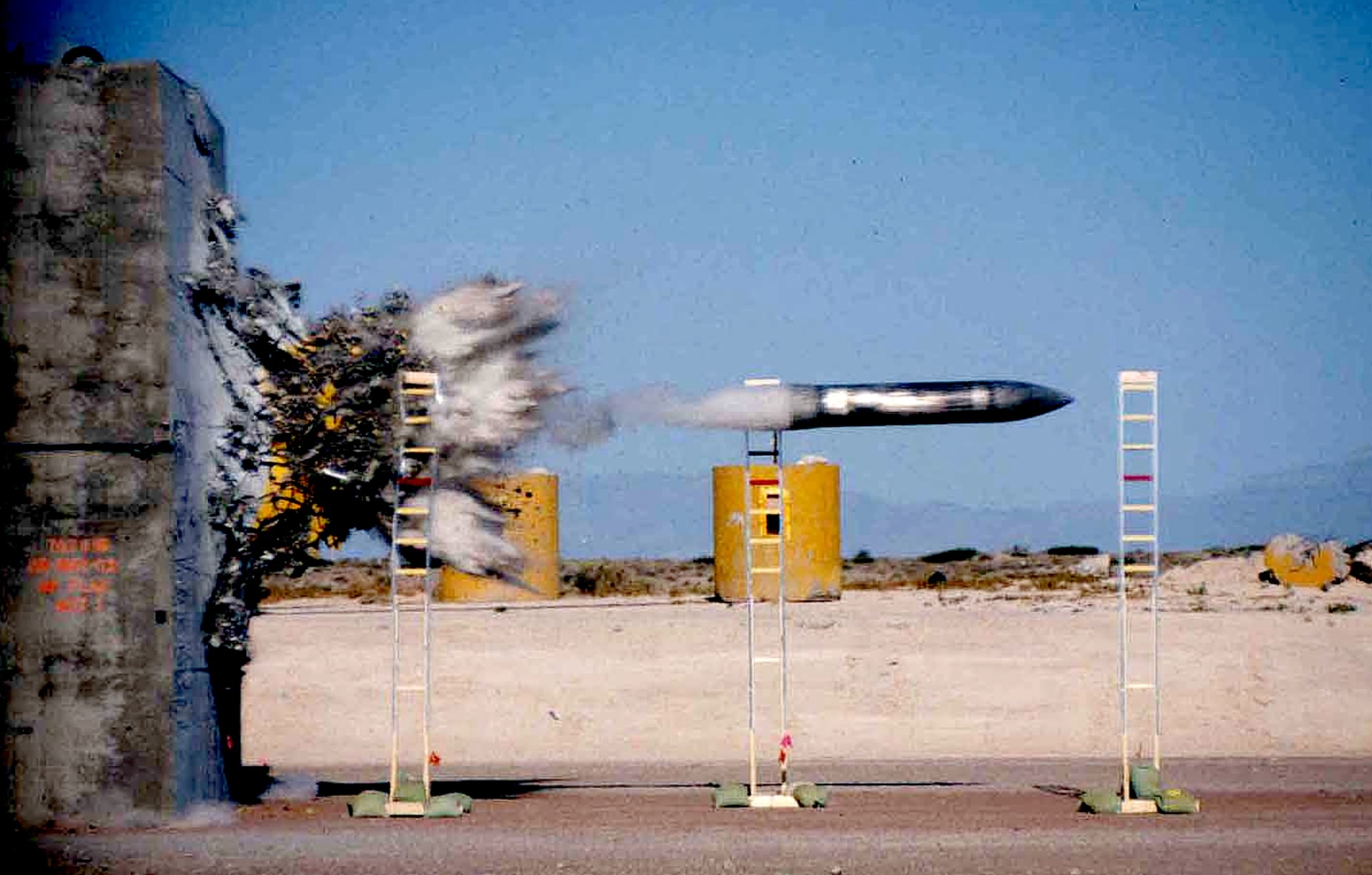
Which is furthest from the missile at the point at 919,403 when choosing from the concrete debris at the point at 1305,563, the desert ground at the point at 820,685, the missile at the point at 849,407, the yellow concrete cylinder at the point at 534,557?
the concrete debris at the point at 1305,563

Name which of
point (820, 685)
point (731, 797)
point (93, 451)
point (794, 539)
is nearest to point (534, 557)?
point (794, 539)

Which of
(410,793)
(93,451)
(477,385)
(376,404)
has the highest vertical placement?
(477,385)

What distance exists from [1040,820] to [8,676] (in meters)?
9.04

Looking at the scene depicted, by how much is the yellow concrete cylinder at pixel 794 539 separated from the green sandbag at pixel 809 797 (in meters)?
14.5

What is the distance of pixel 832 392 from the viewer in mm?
17594

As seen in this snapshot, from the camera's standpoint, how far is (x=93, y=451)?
15.8 meters

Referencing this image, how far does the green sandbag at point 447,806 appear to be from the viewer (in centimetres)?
1672

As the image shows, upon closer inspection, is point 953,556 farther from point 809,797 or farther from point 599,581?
point 809,797

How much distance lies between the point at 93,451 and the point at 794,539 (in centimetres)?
1916

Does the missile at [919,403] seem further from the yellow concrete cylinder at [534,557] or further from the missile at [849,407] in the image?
the yellow concrete cylinder at [534,557]

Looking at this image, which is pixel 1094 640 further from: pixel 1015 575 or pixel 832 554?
pixel 1015 575

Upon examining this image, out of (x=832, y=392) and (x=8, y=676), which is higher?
(x=832, y=392)

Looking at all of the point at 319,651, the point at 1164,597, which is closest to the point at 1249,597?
the point at 1164,597

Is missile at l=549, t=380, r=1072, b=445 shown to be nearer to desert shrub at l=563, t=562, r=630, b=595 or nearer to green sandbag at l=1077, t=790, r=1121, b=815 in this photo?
green sandbag at l=1077, t=790, r=1121, b=815
